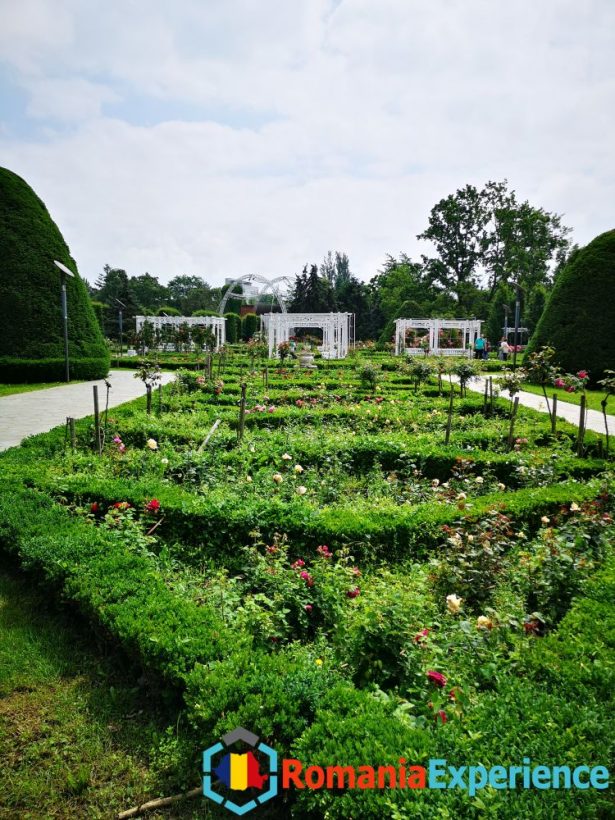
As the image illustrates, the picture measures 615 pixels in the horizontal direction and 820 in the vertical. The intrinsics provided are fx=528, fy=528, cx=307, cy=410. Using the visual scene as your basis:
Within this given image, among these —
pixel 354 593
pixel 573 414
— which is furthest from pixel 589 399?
pixel 354 593

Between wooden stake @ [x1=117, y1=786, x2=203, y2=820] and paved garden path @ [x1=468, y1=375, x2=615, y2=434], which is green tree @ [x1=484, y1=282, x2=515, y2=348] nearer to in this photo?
paved garden path @ [x1=468, y1=375, x2=615, y2=434]

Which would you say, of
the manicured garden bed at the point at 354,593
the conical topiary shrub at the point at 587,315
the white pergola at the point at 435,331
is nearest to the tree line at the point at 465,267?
the white pergola at the point at 435,331

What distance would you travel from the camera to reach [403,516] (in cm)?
404

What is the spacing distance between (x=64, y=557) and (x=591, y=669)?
2885mm

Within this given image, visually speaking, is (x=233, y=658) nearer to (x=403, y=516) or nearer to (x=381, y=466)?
(x=403, y=516)

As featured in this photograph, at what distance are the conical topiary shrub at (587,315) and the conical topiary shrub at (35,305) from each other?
13.5 metres

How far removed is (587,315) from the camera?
1517 cm

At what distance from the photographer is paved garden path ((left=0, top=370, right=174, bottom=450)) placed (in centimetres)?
757

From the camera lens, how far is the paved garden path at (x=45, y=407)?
24.8 ft

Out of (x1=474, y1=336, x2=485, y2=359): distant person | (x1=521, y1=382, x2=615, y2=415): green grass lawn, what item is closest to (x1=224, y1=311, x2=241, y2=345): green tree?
(x1=474, y1=336, x2=485, y2=359): distant person

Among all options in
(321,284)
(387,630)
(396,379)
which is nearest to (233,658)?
(387,630)

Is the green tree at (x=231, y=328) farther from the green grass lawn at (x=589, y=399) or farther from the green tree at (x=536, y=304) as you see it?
the green grass lawn at (x=589, y=399)

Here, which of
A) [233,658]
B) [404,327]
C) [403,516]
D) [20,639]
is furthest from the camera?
[404,327]

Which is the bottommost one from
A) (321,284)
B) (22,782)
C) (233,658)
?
(22,782)
